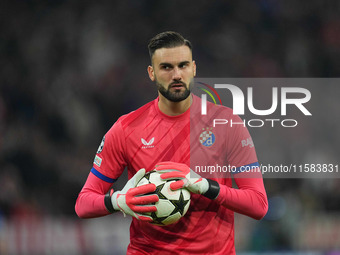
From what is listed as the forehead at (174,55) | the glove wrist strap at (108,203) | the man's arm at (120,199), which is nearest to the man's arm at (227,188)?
the man's arm at (120,199)

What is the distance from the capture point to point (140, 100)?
9008mm

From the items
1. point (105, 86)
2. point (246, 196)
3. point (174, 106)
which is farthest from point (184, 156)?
point (105, 86)

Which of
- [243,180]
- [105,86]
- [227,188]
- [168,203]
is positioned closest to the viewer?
[168,203]

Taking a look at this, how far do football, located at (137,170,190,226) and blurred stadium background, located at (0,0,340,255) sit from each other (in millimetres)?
3897

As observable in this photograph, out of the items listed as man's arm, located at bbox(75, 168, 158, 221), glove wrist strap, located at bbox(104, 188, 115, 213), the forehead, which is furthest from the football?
the forehead

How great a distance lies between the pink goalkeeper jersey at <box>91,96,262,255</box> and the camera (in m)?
3.80

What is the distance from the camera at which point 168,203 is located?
3.54 m

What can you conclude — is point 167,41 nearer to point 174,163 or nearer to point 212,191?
point 174,163

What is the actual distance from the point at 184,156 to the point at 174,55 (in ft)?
2.26

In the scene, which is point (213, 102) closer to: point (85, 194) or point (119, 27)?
point (85, 194)

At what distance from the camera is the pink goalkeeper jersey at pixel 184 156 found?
380 cm

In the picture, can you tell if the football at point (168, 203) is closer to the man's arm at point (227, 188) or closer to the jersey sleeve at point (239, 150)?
the man's arm at point (227, 188)

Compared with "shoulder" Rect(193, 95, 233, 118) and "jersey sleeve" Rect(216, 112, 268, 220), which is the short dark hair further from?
"jersey sleeve" Rect(216, 112, 268, 220)

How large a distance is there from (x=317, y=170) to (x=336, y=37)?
2.67 meters
